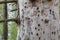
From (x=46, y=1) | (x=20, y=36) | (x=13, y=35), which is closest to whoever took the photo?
(x=46, y=1)

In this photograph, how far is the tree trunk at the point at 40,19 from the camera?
6.79 ft

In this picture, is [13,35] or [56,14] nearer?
[56,14]

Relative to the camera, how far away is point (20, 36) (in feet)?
7.45

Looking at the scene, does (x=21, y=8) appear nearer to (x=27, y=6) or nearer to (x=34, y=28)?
(x=27, y=6)

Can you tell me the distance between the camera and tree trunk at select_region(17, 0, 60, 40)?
2.07m

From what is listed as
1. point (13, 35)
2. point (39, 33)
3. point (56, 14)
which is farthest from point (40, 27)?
point (13, 35)

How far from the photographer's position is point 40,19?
2068mm

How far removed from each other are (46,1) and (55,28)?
28 cm

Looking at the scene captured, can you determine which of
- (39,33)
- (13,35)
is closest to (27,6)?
(39,33)

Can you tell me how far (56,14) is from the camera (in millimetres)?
2168

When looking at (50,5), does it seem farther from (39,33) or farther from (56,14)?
(39,33)

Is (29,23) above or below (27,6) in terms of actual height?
below

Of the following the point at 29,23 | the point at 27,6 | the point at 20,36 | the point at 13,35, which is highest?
the point at 27,6

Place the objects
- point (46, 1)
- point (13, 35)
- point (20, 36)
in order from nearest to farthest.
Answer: point (46, 1)
point (20, 36)
point (13, 35)
